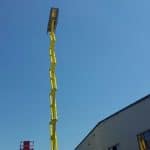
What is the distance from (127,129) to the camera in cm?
3144

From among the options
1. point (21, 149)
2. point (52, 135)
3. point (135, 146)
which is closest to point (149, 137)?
point (135, 146)

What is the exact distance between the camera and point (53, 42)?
4072 centimetres

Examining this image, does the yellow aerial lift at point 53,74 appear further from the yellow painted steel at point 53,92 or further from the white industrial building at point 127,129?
the white industrial building at point 127,129

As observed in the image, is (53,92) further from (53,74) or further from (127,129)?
(127,129)

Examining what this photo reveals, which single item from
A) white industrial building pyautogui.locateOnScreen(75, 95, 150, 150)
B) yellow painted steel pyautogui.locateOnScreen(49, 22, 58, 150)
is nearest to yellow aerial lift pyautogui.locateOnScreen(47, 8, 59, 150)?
yellow painted steel pyautogui.locateOnScreen(49, 22, 58, 150)

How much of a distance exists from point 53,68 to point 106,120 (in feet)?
28.4

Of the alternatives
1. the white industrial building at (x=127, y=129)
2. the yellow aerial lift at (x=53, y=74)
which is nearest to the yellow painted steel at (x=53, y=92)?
the yellow aerial lift at (x=53, y=74)

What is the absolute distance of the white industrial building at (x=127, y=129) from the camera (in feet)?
95.6

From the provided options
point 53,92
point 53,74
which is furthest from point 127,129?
point 53,74

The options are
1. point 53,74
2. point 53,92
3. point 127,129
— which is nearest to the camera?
point 127,129

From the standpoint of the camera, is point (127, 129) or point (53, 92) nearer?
point (127, 129)

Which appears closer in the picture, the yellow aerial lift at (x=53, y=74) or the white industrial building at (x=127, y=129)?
the white industrial building at (x=127, y=129)

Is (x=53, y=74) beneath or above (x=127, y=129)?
above

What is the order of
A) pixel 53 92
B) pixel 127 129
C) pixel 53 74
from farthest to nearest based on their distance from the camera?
pixel 53 74, pixel 53 92, pixel 127 129
